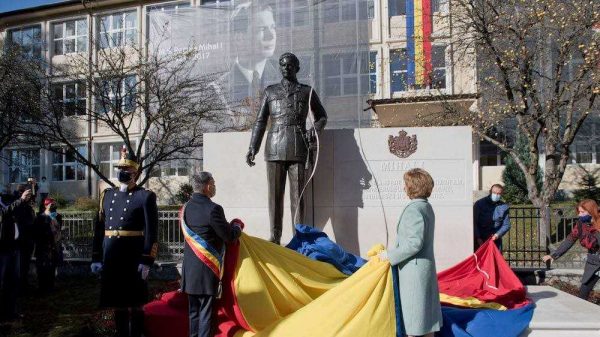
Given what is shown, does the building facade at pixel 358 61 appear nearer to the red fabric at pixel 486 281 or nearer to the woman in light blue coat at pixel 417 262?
the red fabric at pixel 486 281

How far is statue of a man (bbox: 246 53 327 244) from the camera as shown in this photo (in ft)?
20.8

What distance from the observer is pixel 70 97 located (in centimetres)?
1753

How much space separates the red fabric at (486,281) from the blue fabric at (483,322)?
1.84 ft

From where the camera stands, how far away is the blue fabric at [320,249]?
5.56 metres

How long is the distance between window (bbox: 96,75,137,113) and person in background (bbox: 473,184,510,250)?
12366 millimetres

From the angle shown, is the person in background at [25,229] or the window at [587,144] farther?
the window at [587,144]

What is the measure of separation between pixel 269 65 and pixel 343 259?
1245 cm

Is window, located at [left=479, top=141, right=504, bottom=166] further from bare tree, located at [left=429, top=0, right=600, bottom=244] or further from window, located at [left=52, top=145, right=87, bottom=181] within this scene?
window, located at [left=52, top=145, right=87, bottom=181]

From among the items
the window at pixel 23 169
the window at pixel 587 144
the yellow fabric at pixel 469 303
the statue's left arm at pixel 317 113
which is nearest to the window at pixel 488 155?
the window at pixel 587 144

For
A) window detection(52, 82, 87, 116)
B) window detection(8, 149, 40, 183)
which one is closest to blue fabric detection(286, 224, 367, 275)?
window detection(52, 82, 87, 116)

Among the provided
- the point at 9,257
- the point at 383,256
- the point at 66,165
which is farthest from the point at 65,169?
the point at 383,256

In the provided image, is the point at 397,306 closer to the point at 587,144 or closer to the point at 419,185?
the point at 419,185

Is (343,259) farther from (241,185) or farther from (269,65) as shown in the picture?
(269,65)

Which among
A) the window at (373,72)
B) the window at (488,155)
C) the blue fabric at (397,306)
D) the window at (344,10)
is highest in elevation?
the window at (344,10)
